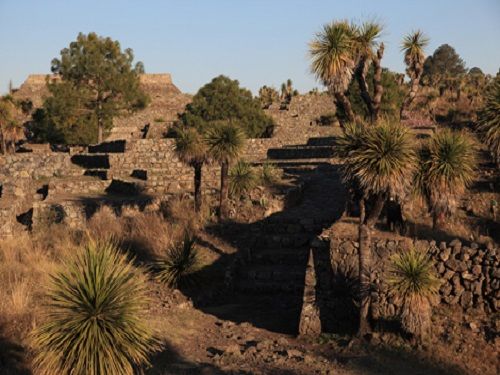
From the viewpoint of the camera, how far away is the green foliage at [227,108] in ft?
128

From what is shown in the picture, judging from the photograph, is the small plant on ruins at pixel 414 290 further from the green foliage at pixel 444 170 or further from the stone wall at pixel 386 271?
the green foliage at pixel 444 170

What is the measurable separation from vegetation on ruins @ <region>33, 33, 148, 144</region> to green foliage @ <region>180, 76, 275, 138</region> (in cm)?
560

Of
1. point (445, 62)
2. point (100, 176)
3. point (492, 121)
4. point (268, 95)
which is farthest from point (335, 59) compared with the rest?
point (445, 62)

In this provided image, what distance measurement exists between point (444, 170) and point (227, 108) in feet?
90.1

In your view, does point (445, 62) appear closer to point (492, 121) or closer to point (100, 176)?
point (100, 176)

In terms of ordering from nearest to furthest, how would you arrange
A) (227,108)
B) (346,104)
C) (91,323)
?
(91,323) → (346,104) → (227,108)

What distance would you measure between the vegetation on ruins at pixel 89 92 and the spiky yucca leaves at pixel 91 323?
33.8 m

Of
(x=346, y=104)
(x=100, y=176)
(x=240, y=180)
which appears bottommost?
(x=100, y=176)

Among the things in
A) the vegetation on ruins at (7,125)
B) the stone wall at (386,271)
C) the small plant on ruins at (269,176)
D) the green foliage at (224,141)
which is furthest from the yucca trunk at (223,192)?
the vegetation on ruins at (7,125)

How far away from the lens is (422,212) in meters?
16.0

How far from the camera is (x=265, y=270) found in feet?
51.4

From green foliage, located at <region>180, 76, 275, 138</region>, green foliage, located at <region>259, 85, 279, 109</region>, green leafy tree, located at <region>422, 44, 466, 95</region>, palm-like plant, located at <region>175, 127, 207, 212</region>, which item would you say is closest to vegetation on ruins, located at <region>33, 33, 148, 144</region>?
green foliage, located at <region>180, 76, 275, 138</region>

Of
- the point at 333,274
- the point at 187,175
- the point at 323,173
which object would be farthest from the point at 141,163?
the point at 333,274

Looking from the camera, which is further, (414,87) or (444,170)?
(414,87)
